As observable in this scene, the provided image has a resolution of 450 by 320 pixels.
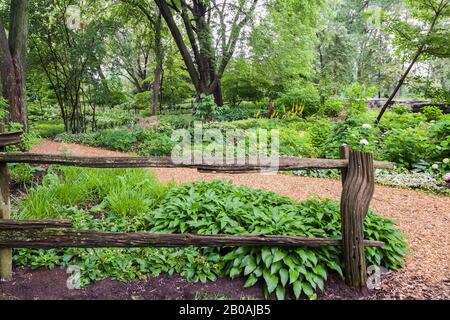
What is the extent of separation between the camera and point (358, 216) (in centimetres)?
284

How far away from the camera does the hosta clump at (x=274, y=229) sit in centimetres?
284

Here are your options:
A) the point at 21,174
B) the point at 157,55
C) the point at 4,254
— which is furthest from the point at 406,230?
the point at 157,55

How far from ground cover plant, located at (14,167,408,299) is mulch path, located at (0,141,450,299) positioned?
15 centimetres

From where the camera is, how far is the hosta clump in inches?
112

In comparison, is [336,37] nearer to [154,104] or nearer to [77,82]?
[154,104]

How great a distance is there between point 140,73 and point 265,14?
1425 centimetres

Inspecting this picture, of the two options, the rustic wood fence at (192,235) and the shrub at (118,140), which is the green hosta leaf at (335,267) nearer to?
the rustic wood fence at (192,235)

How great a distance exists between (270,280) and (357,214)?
964 mm

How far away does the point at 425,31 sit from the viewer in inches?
337

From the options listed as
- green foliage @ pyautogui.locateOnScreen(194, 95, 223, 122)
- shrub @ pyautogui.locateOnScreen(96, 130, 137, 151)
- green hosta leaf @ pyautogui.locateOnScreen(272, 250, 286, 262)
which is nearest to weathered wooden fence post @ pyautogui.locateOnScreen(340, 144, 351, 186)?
green hosta leaf @ pyautogui.locateOnScreen(272, 250, 286, 262)

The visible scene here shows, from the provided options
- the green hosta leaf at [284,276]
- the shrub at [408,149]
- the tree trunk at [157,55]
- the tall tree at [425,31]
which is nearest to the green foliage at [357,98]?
the tall tree at [425,31]

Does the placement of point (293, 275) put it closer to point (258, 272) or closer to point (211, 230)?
point (258, 272)

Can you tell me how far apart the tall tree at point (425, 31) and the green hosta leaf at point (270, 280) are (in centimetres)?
813

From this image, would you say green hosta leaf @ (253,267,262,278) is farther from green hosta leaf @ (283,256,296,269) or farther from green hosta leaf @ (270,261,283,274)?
green hosta leaf @ (283,256,296,269)
